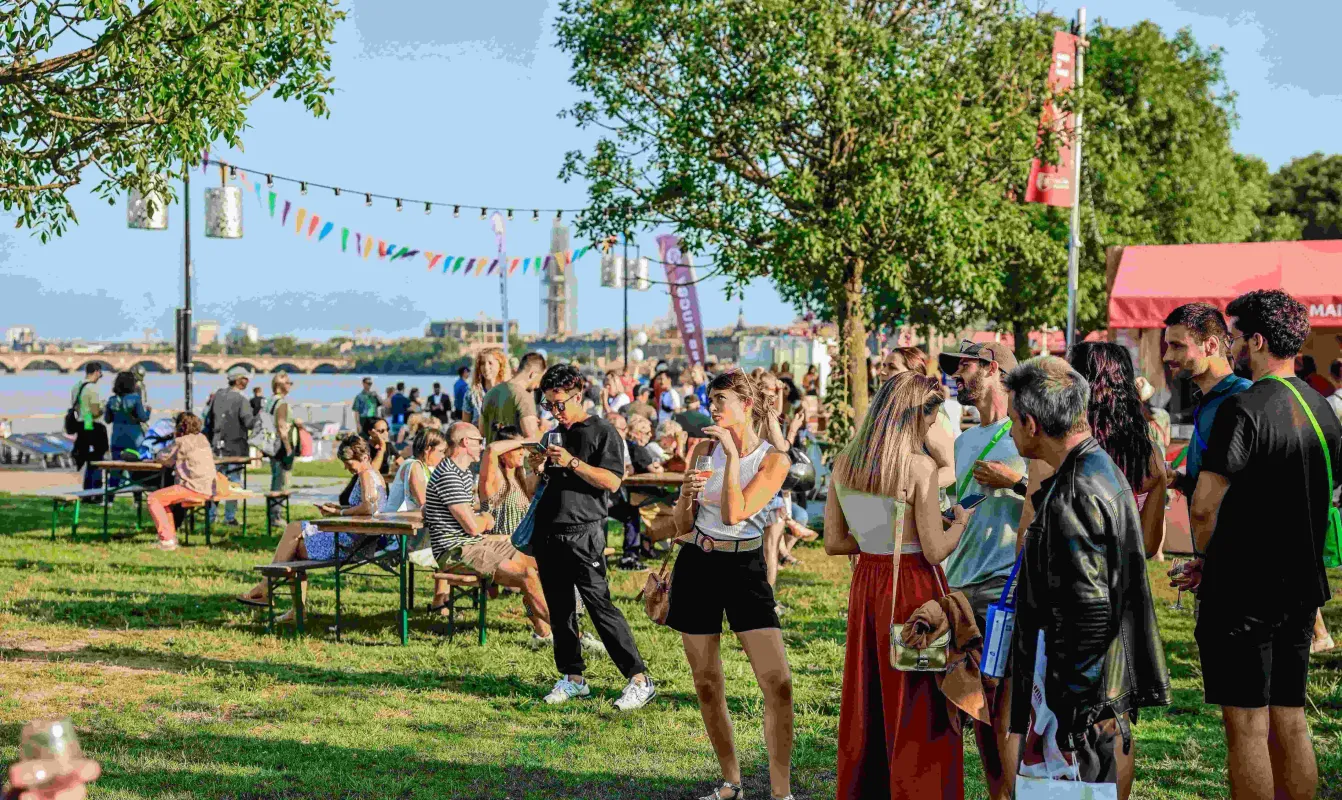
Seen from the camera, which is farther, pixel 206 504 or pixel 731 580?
pixel 206 504

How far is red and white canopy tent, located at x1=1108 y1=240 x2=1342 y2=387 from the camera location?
Answer: 1405cm

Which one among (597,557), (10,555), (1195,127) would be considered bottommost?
(10,555)

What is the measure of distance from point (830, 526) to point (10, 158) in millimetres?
6698

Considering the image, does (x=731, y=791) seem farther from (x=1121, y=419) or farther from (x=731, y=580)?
(x=1121, y=419)

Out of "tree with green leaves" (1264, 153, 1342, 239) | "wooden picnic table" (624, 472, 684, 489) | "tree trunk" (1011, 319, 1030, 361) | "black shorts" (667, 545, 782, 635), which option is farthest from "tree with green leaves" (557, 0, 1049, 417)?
"tree with green leaves" (1264, 153, 1342, 239)

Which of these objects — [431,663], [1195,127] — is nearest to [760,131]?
[431,663]

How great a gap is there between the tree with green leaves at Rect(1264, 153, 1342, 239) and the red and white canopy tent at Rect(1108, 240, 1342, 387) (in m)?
39.1

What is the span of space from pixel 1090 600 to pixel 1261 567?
1189mm

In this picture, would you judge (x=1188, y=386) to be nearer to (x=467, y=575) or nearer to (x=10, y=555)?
(x=467, y=575)

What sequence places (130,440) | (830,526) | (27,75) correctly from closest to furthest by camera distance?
(830,526), (27,75), (130,440)

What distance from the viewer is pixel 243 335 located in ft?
384

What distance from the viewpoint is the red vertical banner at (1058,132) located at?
15008 mm

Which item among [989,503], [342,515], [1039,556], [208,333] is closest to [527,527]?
[342,515]

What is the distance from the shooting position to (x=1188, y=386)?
14.4 m
